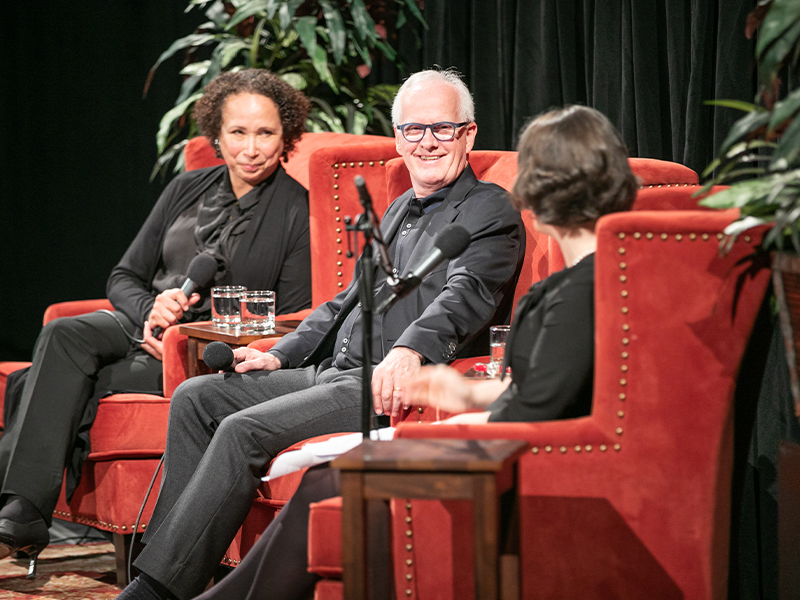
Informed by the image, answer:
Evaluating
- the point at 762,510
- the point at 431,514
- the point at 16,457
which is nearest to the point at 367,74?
the point at 16,457

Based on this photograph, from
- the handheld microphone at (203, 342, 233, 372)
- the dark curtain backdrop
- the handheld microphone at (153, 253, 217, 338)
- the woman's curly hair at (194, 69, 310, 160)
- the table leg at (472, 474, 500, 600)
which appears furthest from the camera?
the dark curtain backdrop

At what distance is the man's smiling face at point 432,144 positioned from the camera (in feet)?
8.38

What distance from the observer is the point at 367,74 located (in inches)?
160

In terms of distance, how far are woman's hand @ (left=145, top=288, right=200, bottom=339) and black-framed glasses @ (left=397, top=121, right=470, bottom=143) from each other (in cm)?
95

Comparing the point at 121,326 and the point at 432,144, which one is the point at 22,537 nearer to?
Result: the point at 121,326

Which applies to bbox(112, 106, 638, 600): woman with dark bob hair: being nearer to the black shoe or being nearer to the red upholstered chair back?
the red upholstered chair back

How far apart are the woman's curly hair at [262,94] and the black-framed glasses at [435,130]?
0.89 meters

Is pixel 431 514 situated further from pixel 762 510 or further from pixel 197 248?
pixel 197 248

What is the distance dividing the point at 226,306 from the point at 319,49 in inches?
53.9

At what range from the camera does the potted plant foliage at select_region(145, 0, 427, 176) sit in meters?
3.71

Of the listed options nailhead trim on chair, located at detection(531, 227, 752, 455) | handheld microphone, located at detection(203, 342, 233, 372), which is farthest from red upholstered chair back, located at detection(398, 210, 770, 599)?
handheld microphone, located at detection(203, 342, 233, 372)

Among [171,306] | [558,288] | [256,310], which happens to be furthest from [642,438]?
[171,306]

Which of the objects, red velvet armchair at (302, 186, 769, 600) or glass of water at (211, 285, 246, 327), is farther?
glass of water at (211, 285, 246, 327)

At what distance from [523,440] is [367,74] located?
108 inches
